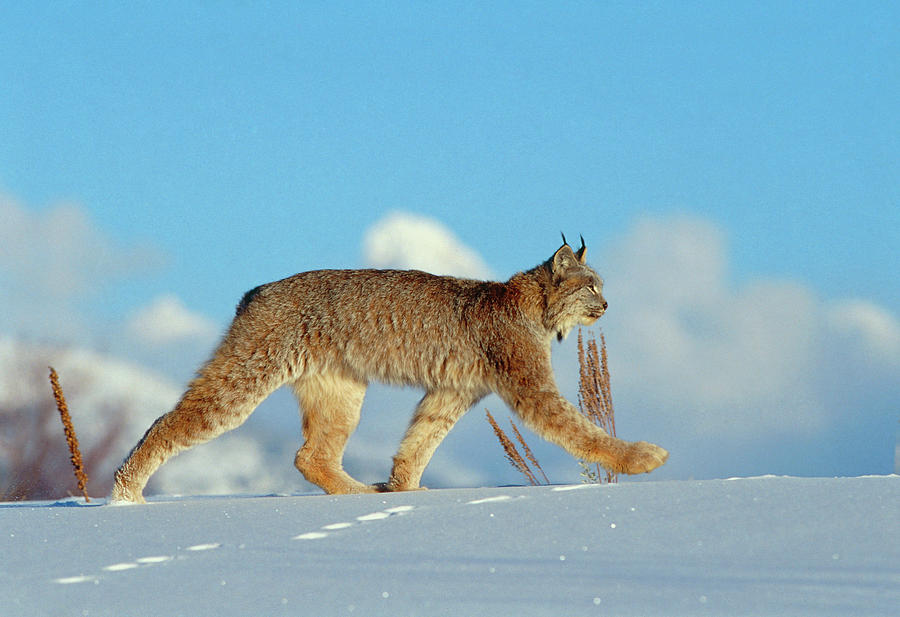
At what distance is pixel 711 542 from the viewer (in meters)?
3.74

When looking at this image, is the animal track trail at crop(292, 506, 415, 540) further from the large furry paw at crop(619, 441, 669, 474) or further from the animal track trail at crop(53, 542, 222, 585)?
the large furry paw at crop(619, 441, 669, 474)

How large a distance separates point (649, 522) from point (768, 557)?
2.12 ft

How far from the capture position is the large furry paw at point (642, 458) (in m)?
5.94

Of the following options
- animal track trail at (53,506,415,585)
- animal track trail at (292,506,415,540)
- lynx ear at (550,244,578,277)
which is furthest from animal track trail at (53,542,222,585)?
lynx ear at (550,244,578,277)

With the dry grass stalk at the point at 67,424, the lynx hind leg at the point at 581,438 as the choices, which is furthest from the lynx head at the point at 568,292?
the dry grass stalk at the point at 67,424

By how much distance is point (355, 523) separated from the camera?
14.6 ft

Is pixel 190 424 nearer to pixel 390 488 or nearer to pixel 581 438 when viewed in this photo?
pixel 390 488

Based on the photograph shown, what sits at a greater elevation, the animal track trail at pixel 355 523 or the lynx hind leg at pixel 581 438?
the lynx hind leg at pixel 581 438

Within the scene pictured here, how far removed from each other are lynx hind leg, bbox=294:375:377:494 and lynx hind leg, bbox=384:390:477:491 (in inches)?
10.7

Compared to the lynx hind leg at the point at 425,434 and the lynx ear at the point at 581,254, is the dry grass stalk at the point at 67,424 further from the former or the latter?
the lynx ear at the point at 581,254

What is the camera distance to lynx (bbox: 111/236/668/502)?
6.37 m

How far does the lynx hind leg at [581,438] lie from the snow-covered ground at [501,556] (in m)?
0.82

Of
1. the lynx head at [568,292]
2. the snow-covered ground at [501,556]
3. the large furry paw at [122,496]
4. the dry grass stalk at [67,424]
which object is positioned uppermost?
the lynx head at [568,292]

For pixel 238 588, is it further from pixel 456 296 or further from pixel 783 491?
pixel 456 296
